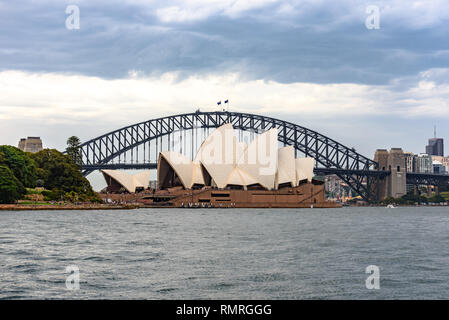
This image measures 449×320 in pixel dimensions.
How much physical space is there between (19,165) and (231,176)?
49.1 metres

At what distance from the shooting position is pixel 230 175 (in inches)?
4970

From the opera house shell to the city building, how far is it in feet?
185

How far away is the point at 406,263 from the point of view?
1129 inches

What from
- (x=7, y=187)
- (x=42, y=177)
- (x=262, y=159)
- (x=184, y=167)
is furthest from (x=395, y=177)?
(x=7, y=187)

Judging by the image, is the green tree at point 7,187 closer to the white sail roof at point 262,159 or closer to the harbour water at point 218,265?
the harbour water at point 218,265

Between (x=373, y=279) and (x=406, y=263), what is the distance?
6.58m

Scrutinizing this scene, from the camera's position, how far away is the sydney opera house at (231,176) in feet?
403

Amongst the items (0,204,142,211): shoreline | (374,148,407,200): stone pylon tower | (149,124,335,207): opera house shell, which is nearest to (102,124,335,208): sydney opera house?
(149,124,335,207): opera house shell

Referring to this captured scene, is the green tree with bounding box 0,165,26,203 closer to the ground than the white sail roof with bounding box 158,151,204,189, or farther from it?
closer to the ground

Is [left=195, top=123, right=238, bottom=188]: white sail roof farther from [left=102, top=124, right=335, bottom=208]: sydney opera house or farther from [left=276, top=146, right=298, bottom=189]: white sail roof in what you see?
[left=276, top=146, right=298, bottom=189]: white sail roof

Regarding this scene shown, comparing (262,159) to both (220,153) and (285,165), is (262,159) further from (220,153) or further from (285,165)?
(285,165)

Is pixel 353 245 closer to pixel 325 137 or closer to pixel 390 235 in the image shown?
pixel 390 235

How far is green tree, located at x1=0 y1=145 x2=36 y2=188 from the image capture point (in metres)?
88.4
